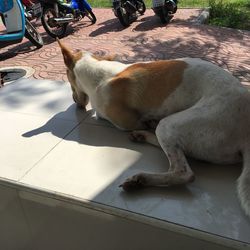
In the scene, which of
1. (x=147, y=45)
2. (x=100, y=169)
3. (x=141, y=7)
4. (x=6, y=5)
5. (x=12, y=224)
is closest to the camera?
(x=100, y=169)

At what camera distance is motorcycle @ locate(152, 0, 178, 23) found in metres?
7.87

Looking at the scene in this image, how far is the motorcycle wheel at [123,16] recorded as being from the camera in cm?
797

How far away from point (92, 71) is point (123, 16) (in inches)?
233

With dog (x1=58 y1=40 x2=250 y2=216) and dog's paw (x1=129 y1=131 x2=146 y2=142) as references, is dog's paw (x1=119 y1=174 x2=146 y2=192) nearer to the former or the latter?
dog (x1=58 y1=40 x2=250 y2=216)

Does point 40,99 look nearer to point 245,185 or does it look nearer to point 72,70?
point 72,70

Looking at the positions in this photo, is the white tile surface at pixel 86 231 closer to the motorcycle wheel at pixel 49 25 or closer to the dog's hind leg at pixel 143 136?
the dog's hind leg at pixel 143 136

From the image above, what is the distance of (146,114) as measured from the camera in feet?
7.59

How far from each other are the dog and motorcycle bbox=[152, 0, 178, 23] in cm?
570

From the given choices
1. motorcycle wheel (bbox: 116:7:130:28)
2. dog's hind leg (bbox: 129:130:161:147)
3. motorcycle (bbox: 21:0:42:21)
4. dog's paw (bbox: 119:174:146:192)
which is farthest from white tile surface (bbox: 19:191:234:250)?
motorcycle wheel (bbox: 116:7:130:28)

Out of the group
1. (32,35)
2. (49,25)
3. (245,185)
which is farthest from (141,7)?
(245,185)

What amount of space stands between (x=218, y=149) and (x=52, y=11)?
22.1 ft

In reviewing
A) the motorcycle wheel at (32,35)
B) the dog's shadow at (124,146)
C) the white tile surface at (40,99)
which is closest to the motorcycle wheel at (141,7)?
the motorcycle wheel at (32,35)

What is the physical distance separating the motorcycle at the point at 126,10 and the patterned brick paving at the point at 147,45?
0.57ft

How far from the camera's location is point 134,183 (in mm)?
1856
